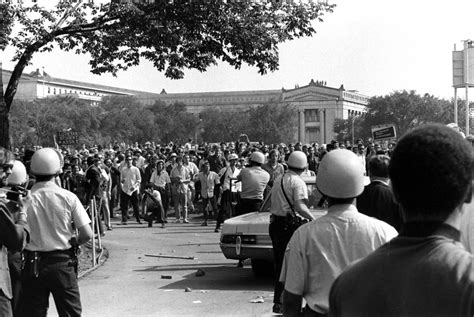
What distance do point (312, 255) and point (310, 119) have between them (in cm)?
15574

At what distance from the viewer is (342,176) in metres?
4.14

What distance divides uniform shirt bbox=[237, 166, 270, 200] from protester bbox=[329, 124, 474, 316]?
10699 millimetres

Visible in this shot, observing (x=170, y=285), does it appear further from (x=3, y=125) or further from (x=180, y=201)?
(x=180, y=201)

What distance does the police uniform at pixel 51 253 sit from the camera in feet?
19.5

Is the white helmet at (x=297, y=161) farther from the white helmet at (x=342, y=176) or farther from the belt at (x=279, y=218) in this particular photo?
the white helmet at (x=342, y=176)

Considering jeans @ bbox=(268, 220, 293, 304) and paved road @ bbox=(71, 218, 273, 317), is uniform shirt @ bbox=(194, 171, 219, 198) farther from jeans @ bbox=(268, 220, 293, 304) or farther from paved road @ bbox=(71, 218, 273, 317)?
jeans @ bbox=(268, 220, 293, 304)

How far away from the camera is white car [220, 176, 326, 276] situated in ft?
36.7

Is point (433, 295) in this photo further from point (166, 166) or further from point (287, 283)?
point (166, 166)

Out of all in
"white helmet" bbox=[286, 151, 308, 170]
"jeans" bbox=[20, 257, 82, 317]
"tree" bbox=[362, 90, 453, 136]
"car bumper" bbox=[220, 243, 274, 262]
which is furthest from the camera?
"tree" bbox=[362, 90, 453, 136]

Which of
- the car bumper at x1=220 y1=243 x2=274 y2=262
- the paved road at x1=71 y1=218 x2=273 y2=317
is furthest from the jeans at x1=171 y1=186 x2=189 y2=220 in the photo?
the car bumper at x1=220 y1=243 x2=274 y2=262

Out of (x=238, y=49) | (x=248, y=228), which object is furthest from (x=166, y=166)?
(x=248, y=228)

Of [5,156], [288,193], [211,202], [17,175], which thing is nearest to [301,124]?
[211,202]

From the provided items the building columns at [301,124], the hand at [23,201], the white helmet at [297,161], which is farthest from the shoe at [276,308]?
the building columns at [301,124]

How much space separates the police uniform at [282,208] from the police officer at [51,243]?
2.76 m
